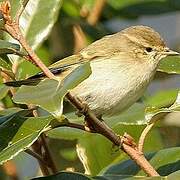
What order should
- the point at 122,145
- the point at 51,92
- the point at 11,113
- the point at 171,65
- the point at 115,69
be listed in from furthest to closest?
1. the point at 115,69
2. the point at 171,65
3. the point at 11,113
4. the point at 122,145
5. the point at 51,92

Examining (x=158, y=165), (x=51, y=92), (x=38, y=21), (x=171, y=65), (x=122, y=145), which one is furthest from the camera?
(x=38, y=21)

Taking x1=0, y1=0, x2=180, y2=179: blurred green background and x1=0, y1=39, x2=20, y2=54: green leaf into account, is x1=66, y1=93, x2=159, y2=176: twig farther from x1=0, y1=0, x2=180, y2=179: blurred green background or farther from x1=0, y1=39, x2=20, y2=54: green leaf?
x1=0, y1=0, x2=180, y2=179: blurred green background

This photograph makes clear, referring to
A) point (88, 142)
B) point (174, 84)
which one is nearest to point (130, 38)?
point (88, 142)

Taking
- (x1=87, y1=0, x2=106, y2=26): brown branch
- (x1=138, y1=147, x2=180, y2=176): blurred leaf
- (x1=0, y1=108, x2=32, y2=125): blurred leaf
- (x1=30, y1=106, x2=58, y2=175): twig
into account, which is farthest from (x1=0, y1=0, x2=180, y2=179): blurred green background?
(x1=0, y1=108, x2=32, y2=125): blurred leaf

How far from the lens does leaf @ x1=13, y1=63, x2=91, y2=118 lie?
1420 mm

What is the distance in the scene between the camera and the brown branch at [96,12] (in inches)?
125

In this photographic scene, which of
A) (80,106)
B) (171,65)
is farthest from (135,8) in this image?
(80,106)

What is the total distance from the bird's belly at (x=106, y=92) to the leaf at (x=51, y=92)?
0.82 meters

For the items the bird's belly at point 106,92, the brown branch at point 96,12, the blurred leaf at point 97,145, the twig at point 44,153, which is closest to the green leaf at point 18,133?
the twig at point 44,153

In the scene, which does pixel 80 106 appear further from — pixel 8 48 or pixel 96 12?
pixel 96 12

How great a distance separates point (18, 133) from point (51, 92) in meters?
0.21

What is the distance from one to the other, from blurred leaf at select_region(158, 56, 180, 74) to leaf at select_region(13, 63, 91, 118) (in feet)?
1.99

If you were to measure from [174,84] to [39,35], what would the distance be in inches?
99.2

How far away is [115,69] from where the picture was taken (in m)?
2.48
